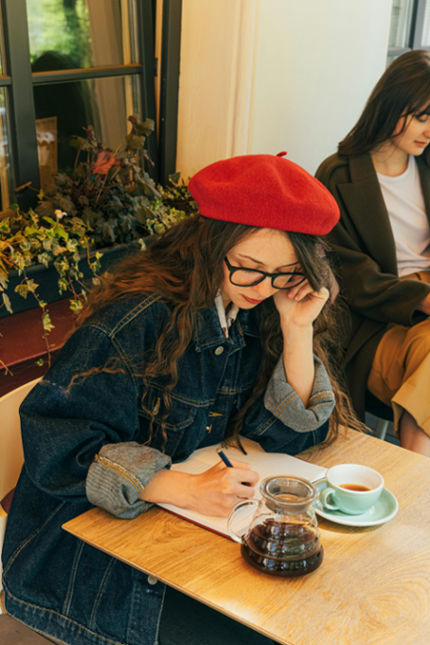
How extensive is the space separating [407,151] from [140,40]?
1.01 metres

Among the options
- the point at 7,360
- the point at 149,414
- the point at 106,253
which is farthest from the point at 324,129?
the point at 149,414

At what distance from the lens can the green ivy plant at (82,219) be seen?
2.09 meters

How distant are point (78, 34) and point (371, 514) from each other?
1855 mm

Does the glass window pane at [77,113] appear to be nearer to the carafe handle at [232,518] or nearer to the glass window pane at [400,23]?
the carafe handle at [232,518]

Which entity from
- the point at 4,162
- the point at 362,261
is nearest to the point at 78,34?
the point at 4,162

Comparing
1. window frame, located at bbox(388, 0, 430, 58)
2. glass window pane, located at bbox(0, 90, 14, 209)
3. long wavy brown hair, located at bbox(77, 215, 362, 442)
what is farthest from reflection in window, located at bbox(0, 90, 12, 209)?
window frame, located at bbox(388, 0, 430, 58)

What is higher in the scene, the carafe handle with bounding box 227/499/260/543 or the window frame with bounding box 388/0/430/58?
the window frame with bounding box 388/0/430/58

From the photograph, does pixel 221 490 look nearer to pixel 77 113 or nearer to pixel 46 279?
pixel 46 279

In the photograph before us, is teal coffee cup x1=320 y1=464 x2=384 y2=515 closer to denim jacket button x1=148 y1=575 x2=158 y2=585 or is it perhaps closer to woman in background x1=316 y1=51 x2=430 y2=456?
denim jacket button x1=148 y1=575 x2=158 y2=585

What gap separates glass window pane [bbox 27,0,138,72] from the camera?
90.7 inches

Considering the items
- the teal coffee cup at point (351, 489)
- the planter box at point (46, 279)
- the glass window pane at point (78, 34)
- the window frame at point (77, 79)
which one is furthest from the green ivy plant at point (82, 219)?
the teal coffee cup at point (351, 489)

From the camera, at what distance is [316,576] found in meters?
1.12

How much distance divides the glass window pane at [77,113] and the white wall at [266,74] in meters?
0.24

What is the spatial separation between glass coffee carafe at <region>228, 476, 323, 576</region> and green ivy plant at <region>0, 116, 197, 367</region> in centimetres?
104
